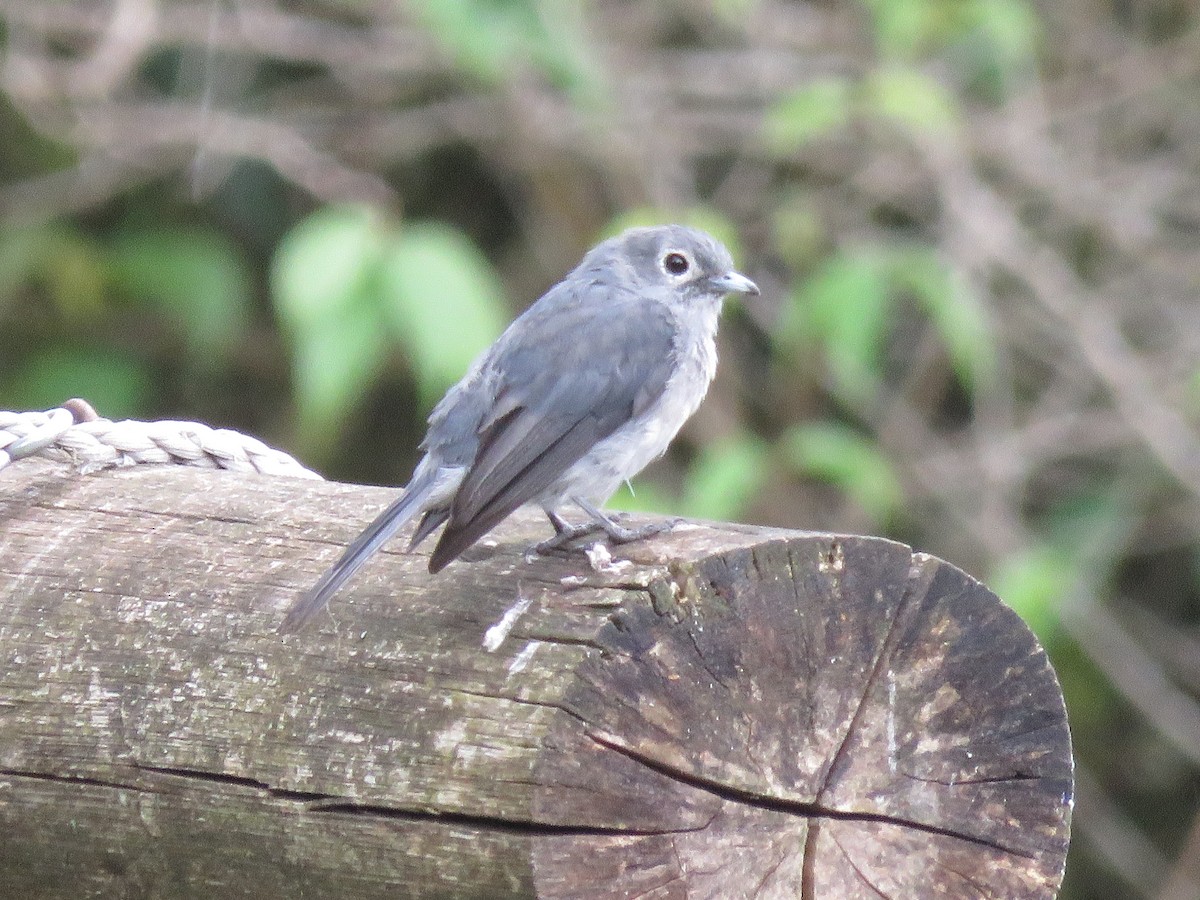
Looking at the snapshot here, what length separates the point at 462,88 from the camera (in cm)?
698

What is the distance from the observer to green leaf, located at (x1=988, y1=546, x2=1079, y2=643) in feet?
17.2

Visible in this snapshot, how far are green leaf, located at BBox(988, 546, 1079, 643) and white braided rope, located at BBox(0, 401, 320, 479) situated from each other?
8.64 ft

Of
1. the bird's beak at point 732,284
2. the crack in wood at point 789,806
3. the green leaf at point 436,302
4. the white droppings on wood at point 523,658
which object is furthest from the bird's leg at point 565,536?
the green leaf at point 436,302

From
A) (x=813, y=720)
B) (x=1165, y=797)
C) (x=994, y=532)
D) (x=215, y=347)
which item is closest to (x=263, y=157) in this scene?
(x=215, y=347)

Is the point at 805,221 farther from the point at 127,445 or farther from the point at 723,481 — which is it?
the point at 127,445

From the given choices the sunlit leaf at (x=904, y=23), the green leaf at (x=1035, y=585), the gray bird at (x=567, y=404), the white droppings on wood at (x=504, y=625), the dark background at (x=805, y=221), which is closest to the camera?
the white droppings on wood at (x=504, y=625)

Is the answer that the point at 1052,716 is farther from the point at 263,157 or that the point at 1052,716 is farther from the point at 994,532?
the point at 263,157

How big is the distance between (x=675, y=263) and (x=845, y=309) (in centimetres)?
135

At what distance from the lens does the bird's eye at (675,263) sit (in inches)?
165

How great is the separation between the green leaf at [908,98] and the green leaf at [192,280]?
8.92 feet

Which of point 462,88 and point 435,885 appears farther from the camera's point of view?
point 462,88

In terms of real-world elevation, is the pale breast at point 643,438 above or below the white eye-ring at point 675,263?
below

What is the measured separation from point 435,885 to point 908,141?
4941mm

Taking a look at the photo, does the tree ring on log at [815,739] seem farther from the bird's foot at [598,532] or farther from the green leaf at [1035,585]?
the green leaf at [1035,585]
